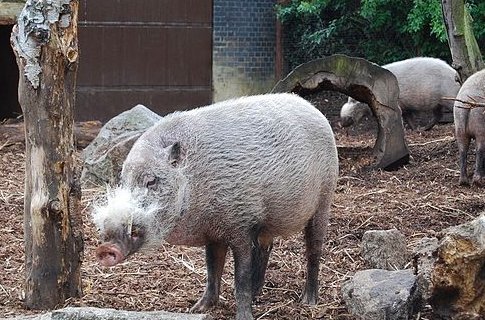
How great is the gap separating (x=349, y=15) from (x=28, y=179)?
1127 cm

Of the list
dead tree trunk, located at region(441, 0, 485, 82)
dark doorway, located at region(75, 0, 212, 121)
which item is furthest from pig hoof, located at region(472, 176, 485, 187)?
dark doorway, located at region(75, 0, 212, 121)

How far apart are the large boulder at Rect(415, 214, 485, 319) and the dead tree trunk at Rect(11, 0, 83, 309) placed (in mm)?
2045

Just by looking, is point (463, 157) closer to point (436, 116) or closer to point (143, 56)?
point (436, 116)

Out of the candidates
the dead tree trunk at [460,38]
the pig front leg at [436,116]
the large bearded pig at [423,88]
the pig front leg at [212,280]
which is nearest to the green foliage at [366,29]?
the large bearded pig at [423,88]

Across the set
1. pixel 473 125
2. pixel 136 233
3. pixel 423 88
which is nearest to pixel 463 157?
pixel 473 125

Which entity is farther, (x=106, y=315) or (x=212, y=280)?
(x=212, y=280)

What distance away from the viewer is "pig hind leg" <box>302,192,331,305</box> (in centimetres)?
543

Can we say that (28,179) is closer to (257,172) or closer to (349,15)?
(257,172)

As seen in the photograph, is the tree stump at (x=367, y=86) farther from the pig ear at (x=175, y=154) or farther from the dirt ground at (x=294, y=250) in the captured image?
the pig ear at (x=175, y=154)

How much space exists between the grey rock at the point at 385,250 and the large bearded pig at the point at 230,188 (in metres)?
0.47

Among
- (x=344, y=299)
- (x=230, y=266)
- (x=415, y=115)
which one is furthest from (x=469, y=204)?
(x=415, y=115)

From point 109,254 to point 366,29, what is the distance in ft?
40.1

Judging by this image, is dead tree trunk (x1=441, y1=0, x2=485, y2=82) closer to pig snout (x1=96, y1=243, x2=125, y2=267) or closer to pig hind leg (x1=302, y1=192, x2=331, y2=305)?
pig hind leg (x1=302, y1=192, x2=331, y2=305)

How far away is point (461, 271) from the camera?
438cm
